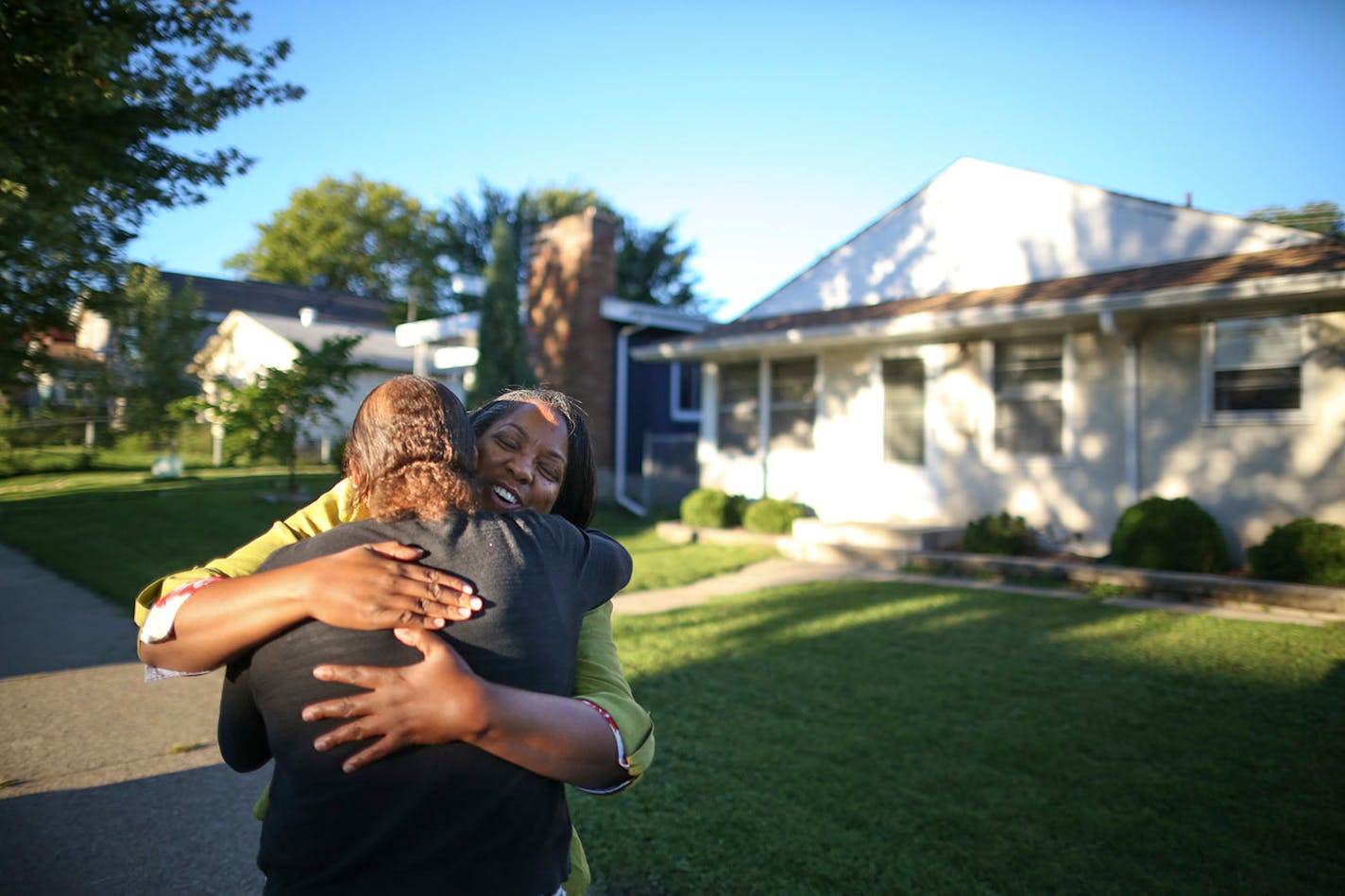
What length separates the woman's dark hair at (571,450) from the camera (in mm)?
1858

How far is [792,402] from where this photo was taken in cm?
1363

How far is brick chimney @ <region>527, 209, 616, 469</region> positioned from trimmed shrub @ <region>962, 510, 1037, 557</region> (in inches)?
296

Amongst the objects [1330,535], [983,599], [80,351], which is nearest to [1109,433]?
[1330,535]

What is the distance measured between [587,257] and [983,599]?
1040 cm

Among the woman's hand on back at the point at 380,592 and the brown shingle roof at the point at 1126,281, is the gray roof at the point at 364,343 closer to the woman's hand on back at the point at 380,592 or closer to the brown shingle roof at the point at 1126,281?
the brown shingle roof at the point at 1126,281

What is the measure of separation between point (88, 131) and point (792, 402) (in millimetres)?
9437

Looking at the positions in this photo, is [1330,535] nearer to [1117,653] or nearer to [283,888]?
[1117,653]

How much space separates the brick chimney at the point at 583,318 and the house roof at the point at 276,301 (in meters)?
22.0

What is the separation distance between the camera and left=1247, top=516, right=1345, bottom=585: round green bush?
309 inches

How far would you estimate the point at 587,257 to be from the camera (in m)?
16.2

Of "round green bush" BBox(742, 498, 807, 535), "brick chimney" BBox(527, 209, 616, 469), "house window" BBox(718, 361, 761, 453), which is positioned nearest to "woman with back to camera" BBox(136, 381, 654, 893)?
"round green bush" BBox(742, 498, 807, 535)

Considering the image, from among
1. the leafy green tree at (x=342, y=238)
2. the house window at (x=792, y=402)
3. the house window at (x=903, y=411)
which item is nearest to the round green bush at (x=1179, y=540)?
the house window at (x=903, y=411)

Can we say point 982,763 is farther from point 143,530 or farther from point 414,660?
point 143,530

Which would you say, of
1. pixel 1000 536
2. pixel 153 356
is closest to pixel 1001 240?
pixel 1000 536
